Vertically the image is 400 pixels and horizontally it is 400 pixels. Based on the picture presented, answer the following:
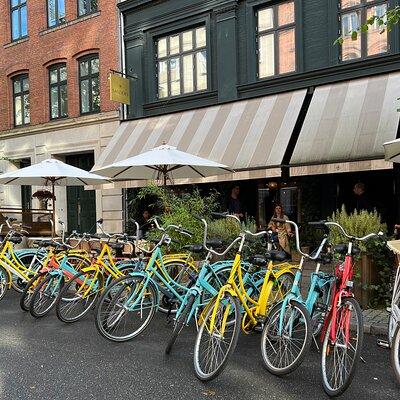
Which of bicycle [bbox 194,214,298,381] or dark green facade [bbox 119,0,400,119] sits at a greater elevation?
dark green facade [bbox 119,0,400,119]

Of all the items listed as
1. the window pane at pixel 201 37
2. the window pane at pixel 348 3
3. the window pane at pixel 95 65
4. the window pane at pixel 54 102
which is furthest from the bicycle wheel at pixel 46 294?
the window pane at pixel 54 102

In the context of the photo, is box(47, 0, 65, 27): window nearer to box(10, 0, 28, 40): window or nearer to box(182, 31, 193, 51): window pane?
box(10, 0, 28, 40): window

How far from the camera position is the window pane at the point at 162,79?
14.2m

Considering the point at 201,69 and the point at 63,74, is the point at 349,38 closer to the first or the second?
the point at 201,69

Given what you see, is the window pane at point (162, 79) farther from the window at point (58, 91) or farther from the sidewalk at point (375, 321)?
the sidewalk at point (375, 321)

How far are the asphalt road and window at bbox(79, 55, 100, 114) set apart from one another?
11.2m

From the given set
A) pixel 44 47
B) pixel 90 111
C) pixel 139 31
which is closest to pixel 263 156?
pixel 139 31

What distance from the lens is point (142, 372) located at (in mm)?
4465

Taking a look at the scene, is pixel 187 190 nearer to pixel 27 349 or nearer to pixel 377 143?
pixel 377 143

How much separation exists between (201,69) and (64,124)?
573 centimetres

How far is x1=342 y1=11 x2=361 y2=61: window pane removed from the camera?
10.6 meters

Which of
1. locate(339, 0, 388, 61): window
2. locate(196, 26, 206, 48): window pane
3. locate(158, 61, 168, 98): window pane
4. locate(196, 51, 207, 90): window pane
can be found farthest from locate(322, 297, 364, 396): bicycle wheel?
locate(158, 61, 168, 98): window pane

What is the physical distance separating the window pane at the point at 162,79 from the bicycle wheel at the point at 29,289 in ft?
28.3

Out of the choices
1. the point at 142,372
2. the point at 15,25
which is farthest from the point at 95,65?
the point at 142,372
